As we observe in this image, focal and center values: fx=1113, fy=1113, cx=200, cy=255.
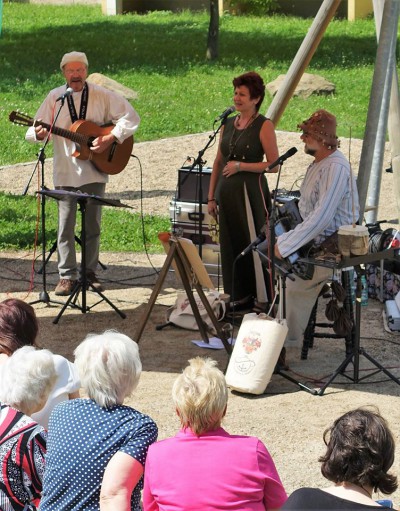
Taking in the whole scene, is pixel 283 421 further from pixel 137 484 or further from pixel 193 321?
pixel 137 484

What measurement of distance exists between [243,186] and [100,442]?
4450 mm

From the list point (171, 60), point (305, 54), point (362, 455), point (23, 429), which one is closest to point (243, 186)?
point (305, 54)

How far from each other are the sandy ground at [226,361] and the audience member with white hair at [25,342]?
1373 millimetres

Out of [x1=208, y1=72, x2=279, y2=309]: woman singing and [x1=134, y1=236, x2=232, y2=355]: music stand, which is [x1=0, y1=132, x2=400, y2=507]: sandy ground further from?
[x1=208, y1=72, x2=279, y2=309]: woman singing

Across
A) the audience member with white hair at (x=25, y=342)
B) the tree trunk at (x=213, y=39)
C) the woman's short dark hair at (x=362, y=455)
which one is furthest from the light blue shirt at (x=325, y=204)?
the tree trunk at (x=213, y=39)

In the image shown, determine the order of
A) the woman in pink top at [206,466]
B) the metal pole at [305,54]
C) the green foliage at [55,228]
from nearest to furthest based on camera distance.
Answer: the woman in pink top at [206,466] < the metal pole at [305,54] < the green foliage at [55,228]

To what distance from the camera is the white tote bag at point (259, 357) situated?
6.72 m

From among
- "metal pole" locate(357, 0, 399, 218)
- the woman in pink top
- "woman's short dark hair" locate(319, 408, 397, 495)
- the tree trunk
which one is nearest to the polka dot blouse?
the woman in pink top

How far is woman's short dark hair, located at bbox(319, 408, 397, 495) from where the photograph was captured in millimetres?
3412

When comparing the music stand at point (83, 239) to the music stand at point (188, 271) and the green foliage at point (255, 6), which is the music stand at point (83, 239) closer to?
the music stand at point (188, 271)

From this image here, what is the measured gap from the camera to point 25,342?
4828 mm

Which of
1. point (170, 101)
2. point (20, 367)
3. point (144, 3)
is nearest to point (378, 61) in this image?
point (20, 367)

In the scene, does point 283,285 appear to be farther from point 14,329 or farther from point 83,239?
point 14,329

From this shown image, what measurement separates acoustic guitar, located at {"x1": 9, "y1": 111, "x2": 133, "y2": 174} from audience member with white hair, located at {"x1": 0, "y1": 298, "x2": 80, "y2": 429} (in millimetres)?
3928
